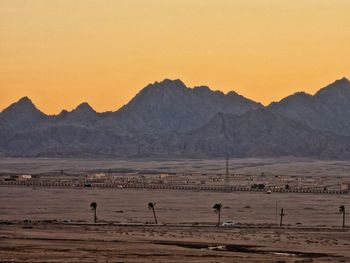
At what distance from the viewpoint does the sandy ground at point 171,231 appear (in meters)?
95.4

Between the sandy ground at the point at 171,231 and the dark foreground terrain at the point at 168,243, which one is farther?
the sandy ground at the point at 171,231

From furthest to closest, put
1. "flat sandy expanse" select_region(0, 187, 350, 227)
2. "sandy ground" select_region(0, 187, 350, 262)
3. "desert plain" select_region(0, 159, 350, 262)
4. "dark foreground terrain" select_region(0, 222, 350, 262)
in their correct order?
"flat sandy expanse" select_region(0, 187, 350, 227)
"desert plain" select_region(0, 159, 350, 262)
"sandy ground" select_region(0, 187, 350, 262)
"dark foreground terrain" select_region(0, 222, 350, 262)

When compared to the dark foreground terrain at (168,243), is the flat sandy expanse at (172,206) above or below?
above

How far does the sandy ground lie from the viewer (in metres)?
95.4

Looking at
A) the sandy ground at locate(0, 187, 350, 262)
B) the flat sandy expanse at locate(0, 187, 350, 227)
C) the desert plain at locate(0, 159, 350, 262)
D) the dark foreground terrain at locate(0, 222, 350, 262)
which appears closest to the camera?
the dark foreground terrain at locate(0, 222, 350, 262)

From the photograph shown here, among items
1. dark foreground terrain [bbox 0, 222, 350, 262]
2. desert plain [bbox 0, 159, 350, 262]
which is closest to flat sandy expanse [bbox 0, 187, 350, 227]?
desert plain [bbox 0, 159, 350, 262]

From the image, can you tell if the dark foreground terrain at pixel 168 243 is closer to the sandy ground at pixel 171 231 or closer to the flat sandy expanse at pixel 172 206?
the sandy ground at pixel 171 231

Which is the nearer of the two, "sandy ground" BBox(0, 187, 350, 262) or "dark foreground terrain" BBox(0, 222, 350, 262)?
"dark foreground terrain" BBox(0, 222, 350, 262)

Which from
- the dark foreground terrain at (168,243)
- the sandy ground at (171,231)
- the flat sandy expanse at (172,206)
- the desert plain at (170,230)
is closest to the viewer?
the dark foreground terrain at (168,243)

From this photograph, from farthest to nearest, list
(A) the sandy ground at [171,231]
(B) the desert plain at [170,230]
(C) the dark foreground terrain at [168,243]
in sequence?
(B) the desert plain at [170,230] → (A) the sandy ground at [171,231] → (C) the dark foreground terrain at [168,243]

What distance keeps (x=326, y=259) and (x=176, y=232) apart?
82.7ft

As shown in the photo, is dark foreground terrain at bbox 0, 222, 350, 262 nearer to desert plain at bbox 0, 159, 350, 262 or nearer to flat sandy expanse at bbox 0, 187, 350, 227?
desert plain at bbox 0, 159, 350, 262

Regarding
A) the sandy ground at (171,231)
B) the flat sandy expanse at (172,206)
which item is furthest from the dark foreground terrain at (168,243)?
the flat sandy expanse at (172,206)

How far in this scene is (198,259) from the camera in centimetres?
9256
